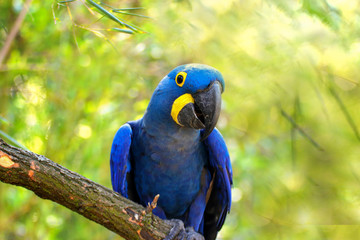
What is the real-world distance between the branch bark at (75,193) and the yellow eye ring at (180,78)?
613 mm

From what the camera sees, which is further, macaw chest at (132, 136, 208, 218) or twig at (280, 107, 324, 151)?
twig at (280, 107, 324, 151)

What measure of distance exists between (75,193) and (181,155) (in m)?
0.69

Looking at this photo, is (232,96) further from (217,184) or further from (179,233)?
(179,233)

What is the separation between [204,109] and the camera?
1.74m

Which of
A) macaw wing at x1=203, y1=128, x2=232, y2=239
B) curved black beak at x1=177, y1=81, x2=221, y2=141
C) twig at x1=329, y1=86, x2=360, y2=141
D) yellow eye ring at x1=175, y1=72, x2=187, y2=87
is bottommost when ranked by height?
macaw wing at x1=203, y1=128, x2=232, y2=239

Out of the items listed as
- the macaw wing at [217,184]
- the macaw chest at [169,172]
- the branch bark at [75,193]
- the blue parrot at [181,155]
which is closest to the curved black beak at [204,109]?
the blue parrot at [181,155]

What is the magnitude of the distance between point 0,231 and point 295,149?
2.50 m

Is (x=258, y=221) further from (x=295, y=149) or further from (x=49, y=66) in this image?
(x=49, y=66)

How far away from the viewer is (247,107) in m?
2.81

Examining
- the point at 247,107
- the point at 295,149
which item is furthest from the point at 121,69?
the point at 295,149

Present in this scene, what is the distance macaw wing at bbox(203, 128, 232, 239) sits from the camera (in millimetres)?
2102

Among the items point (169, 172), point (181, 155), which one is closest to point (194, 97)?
point (181, 155)

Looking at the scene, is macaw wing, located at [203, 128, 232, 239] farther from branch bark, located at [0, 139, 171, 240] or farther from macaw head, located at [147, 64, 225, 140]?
branch bark, located at [0, 139, 171, 240]

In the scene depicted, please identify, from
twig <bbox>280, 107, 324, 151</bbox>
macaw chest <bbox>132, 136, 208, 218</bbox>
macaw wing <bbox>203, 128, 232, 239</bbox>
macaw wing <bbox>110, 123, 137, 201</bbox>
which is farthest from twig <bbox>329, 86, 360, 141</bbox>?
macaw wing <bbox>110, 123, 137, 201</bbox>
